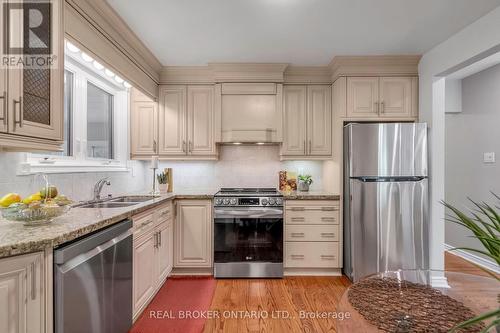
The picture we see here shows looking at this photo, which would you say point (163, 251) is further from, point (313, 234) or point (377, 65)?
point (377, 65)

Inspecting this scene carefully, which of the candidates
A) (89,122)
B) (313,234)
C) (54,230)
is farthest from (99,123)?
(313,234)

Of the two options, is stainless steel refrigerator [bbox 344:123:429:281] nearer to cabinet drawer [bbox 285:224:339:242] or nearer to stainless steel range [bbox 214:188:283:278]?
cabinet drawer [bbox 285:224:339:242]

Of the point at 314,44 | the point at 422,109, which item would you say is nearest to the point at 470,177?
the point at 422,109

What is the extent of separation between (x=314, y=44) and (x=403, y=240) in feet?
7.38

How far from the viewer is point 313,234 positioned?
311 centimetres

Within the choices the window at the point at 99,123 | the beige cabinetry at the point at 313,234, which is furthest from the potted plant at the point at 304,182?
the window at the point at 99,123

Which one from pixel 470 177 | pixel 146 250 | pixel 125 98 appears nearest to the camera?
pixel 146 250

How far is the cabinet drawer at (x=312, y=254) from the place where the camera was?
3100mm

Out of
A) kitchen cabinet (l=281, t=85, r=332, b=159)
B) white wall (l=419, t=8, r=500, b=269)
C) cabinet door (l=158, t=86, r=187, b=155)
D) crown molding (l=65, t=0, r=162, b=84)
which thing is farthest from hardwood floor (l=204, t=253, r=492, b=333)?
crown molding (l=65, t=0, r=162, b=84)

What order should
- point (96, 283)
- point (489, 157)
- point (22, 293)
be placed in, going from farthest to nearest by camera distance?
1. point (489, 157)
2. point (96, 283)
3. point (22, 293)

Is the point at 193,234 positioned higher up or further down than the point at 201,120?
further down

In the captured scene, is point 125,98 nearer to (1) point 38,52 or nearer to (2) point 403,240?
(1) point 38,52

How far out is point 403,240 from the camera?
2822mm

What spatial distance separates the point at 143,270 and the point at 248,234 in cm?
118
